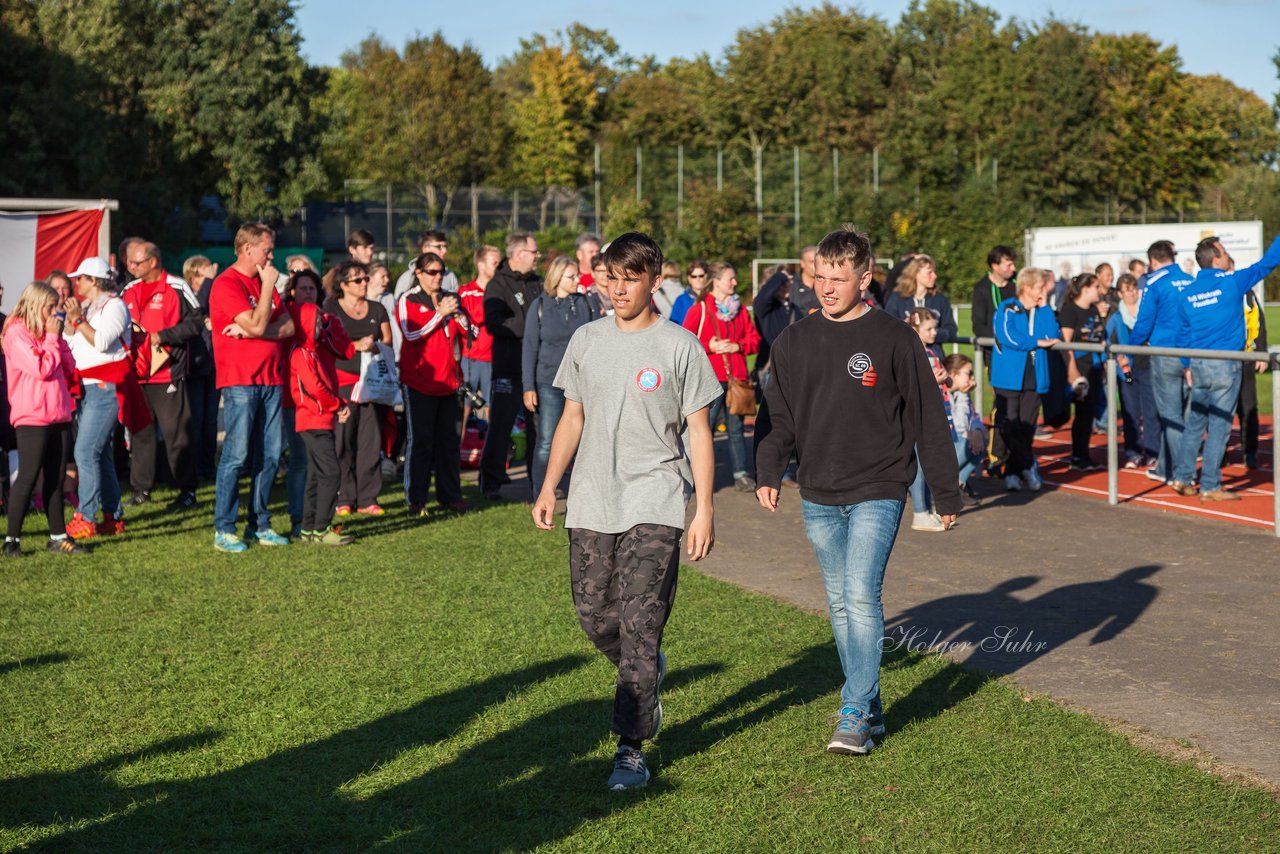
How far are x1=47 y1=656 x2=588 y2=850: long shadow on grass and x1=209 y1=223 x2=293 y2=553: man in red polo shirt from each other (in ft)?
12.9

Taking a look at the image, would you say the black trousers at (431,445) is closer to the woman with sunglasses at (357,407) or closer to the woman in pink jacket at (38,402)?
the woman with sunglasses at (357,407)

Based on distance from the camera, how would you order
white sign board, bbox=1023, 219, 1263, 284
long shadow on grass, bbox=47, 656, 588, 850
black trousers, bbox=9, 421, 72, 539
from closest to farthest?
long shadow on grass, bbox=47, 656, 588, 850 < black trousers, bbox=9, 421, 72, 539 < white sign board, bbox=1023, 219, 1263, 284

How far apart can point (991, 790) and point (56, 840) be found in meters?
3.08

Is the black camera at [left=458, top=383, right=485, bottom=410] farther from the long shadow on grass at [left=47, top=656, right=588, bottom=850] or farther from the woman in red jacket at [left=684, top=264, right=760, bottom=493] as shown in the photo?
the long shadow on grass at [left=47, top=656, right=588, bottom=850]

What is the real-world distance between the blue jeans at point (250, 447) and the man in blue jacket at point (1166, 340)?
6986 mm

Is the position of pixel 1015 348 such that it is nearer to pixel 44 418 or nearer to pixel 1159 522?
pixel 1159 522

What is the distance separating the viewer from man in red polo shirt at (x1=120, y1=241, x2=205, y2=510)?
36.6ft

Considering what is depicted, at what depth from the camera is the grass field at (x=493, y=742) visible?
15.3 feet

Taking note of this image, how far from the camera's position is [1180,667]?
6.59m

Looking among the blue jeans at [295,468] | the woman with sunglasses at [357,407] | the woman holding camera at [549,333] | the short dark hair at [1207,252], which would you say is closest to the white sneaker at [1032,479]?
the short dark hair at [1207,252]

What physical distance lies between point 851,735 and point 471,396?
309 inches

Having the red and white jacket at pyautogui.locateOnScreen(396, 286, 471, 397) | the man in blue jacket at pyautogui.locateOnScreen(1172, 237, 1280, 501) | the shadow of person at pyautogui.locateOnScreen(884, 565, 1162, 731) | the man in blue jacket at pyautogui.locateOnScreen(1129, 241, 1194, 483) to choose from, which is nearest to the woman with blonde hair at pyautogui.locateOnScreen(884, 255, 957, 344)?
the man in blue jacket at pyautogui.locateOnScreen(1129, 241, 1194, 483)

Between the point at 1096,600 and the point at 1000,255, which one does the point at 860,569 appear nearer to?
the point at 1096,600

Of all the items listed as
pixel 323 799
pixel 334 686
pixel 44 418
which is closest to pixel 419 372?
pixel 44 418
